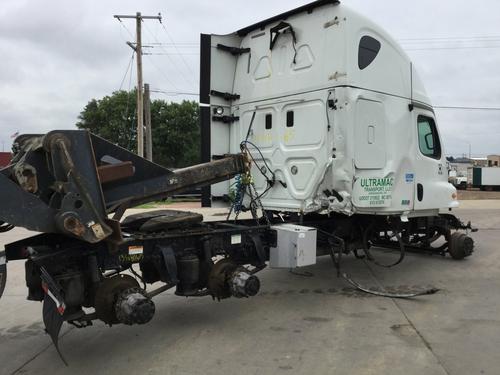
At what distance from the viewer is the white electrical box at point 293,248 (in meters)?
5.91

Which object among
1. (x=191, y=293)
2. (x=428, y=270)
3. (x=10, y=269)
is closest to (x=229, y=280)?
(x=191, y=293)

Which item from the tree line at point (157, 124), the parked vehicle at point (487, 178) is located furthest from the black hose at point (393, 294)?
the tree line at point (157, 124)

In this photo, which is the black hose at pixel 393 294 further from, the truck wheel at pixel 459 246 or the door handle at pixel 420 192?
the truck wheel at pixel 459 246

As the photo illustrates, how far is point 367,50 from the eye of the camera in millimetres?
6656

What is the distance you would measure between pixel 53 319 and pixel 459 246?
23.8 ft

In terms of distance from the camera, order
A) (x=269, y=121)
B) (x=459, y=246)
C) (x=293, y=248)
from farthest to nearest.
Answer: (x=459, y=246), (x=269, y=121), (x=293, y=248)

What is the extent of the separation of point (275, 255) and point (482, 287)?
3303mm

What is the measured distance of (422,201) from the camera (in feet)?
25.0

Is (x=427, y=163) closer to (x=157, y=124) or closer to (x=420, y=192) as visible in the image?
(x=420, y=192)

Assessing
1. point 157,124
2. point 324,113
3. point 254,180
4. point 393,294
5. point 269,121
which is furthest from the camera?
point 157,124

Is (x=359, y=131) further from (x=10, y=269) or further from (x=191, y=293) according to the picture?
(x=10, y=269)

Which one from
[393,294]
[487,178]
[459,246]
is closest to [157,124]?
[487,178]

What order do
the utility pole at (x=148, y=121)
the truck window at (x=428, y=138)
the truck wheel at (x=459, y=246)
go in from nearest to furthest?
the truck window at (x=428, y=138)
the truck wheel at (x=459, y=246)
the utility pole at (x=148, y=121)

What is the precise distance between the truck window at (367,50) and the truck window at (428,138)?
151 centimetres
